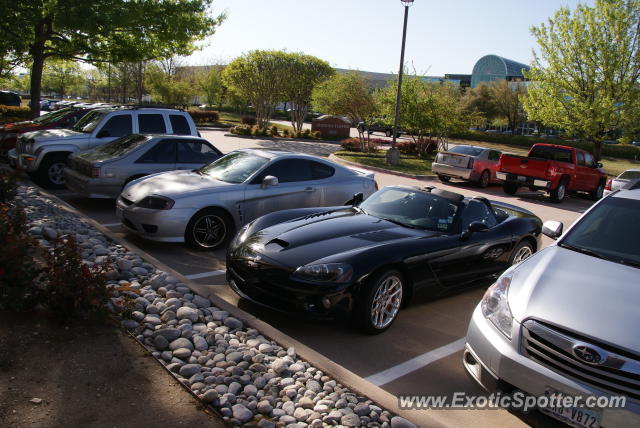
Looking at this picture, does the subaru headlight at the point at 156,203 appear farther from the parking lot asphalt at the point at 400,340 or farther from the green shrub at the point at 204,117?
the green shrub at the point at 204,117

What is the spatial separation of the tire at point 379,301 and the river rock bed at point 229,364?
3.29ft

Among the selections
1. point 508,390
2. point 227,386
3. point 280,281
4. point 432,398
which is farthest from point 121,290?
point 508,390

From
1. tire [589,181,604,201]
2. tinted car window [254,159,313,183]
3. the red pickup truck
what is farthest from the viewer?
tire [589,181,604,201]

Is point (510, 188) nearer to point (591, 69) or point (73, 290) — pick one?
point (591, 69)

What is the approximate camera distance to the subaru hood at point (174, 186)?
722 cm

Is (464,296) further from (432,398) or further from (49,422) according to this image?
(49,422)

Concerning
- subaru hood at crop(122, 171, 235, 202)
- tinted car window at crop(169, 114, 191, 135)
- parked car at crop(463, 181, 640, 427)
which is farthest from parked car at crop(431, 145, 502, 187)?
parked car at crop(463, 181, 640, 427)

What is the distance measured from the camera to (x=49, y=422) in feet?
9.20

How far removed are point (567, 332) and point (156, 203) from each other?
550 cm

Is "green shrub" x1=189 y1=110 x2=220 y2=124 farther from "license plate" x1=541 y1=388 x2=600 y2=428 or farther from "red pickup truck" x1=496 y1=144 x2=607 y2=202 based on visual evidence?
"license plate" x1=541 y1=388 x2=600 y2=428

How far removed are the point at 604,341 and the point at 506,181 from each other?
49.2 ft

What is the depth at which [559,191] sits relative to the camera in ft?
54.4

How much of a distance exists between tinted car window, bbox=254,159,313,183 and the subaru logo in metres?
5.48

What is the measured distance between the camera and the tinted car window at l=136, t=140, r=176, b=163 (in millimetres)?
9414
